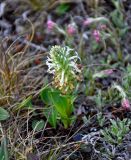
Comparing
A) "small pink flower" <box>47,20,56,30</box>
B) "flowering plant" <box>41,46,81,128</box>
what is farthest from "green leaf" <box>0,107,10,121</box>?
"small pink flower" <box>47,20,56,30</box>

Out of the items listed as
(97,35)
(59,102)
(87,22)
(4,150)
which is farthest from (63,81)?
(87,22)

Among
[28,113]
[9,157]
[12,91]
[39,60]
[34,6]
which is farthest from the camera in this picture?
[34,6]

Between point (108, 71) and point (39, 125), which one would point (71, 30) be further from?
point (39, 125)

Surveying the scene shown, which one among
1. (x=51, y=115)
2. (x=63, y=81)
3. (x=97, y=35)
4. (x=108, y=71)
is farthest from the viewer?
(x=97, y=35)

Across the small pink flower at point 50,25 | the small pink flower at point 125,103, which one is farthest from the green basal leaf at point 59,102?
the small pink flower at point 50,25

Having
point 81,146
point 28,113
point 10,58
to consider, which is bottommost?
point 81,146

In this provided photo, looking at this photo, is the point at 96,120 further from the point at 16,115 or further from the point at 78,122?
the point at 16,115

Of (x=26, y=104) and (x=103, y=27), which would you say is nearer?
(x=26, y=104)

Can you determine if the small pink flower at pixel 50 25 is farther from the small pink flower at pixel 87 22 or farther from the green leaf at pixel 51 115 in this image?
the green leaf at pixel 51 115

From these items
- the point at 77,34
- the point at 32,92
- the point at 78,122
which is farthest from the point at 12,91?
the point at 77,34
